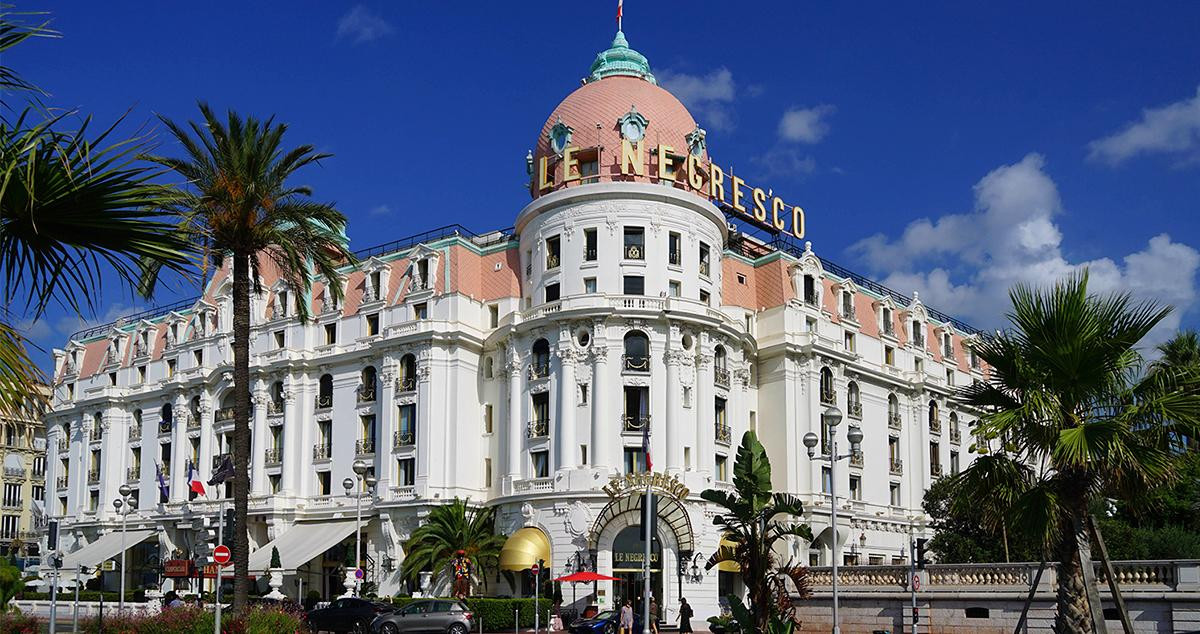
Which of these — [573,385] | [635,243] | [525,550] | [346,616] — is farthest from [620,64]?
[346,616]

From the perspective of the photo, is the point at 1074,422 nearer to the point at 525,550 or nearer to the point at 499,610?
the point at 499,610

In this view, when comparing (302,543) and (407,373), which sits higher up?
(407,373)

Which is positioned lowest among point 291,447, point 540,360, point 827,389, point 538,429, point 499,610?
point 499,610

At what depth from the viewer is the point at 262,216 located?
34.4 m

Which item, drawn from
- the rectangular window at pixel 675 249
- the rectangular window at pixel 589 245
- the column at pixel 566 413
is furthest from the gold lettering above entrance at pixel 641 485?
the rectangular window at pixel 589 245

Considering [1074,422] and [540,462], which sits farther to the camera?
[540,462]

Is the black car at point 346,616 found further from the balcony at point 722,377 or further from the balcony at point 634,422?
the balcony at point 722,377

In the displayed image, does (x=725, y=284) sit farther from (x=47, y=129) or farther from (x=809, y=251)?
(x=47, y=129)

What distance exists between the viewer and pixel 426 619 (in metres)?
44.7

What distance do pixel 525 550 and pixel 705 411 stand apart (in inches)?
443

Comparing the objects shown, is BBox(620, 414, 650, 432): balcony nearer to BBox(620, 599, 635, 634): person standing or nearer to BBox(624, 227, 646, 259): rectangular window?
BBox(624, 227, 646, 259): rectangular window

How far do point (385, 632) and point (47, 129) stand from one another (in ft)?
122

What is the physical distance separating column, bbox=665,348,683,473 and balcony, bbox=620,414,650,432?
1.13m

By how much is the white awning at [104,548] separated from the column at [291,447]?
1223 centimetres
